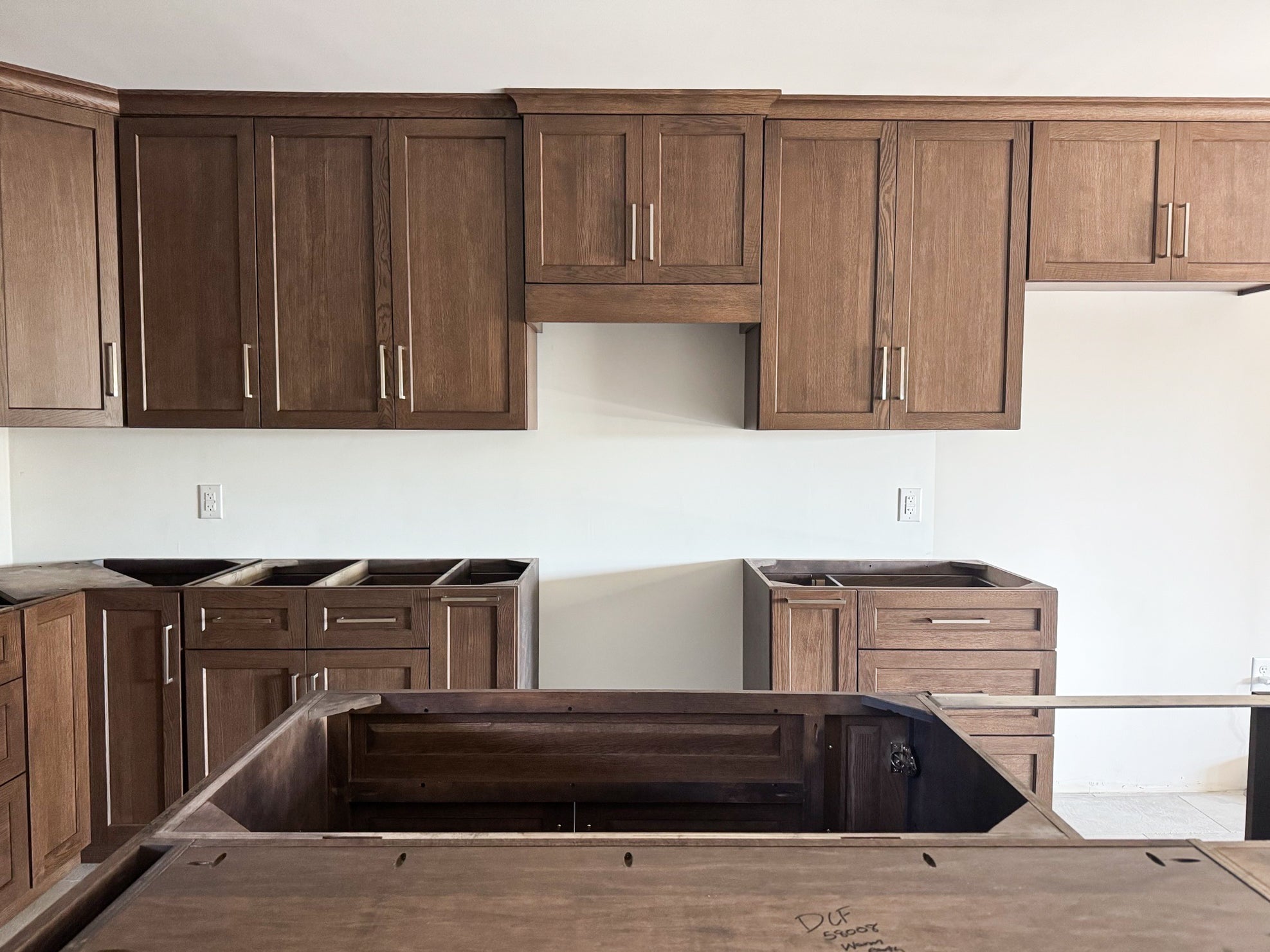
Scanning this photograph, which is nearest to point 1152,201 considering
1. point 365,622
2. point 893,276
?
point 893,276

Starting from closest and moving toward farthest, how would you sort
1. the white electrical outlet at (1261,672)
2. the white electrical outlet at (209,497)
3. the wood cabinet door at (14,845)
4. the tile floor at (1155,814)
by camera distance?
the wood cabinet door at (14,845), the tile floor at (1155,814), the white electrical outlet at (209,497), the white electrical outlet at (1261,672)

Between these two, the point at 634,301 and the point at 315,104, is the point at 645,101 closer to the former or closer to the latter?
the point at 634,301

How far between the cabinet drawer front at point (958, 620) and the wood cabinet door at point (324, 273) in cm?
161

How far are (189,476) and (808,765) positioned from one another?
2428 millimetres

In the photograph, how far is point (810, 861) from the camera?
3.10ft

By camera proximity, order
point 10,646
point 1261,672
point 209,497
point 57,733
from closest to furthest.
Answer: point 10,646 → point 57,733 → point 209,497 → point 1261,672

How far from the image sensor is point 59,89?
2361 mm

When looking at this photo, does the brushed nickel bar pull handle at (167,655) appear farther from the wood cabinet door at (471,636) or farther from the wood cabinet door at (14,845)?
the wood cabinet door at (471,636)

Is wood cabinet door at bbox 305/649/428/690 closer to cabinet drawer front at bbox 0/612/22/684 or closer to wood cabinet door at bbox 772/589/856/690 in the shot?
cabinet drawer front at bbox 0/612/22/684

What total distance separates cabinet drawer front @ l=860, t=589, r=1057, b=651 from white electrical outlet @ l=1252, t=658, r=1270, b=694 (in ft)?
4.21

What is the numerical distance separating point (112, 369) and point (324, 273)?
704 millimetres

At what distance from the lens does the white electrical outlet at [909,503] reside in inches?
117

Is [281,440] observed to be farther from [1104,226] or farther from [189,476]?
[1104,226]

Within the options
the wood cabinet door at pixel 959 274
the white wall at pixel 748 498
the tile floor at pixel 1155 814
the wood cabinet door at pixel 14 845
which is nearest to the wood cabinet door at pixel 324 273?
the white wall at pixel 748 498
